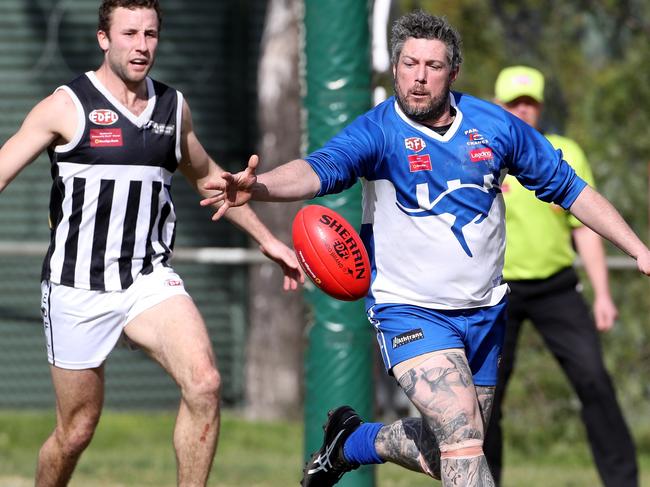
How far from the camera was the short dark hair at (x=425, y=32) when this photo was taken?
589cm

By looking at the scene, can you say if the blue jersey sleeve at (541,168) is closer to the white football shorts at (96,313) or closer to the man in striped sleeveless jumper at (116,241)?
the man in striped sleeveless jumper at (116,241)

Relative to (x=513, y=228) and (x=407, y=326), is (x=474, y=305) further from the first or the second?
(x=513, y=228)

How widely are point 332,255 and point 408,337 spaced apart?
0.51 meters

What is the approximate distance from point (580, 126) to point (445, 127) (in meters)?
6.94

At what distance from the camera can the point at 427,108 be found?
19.2 feet

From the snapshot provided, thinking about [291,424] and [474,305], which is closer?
[474,305]

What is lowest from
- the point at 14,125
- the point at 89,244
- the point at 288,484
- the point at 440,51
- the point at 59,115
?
the point at 288,484

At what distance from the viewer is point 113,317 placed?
21.5ft

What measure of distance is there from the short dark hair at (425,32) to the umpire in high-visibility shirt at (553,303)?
212cm

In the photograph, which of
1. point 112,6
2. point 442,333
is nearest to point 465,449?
point 442,333

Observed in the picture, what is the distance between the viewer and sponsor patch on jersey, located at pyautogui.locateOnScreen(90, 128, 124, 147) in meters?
6.41

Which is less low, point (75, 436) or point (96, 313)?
point (96, 313)

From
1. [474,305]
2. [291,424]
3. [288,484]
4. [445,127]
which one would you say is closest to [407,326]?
[474,305]

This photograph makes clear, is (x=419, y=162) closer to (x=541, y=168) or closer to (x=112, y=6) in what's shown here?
(x=541, y=168)
